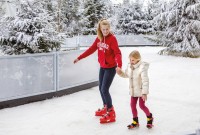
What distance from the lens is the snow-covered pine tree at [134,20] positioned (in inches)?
1535

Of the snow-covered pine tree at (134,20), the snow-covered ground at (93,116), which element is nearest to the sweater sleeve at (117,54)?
the snow-covered ground at (93,116)

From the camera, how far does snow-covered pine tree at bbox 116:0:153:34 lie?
128 feet

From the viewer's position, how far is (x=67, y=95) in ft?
27.6

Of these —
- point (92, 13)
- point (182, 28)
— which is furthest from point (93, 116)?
point (92, 13)

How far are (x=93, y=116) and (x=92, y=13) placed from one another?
3720 centimetres

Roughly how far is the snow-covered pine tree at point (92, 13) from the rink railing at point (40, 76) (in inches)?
1318

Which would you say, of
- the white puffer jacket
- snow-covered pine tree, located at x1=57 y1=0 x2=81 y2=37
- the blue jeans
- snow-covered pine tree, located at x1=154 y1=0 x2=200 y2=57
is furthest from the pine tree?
the white puffer jacket

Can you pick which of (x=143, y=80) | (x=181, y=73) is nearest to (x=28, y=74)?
(x=143, y=80)

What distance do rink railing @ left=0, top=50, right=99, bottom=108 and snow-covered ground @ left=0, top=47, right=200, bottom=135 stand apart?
24 centimetres

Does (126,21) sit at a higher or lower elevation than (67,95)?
higher

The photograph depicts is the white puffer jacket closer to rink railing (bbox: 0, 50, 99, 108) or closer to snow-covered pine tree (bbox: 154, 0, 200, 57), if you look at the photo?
rink railing (bbox: 0, 50, 99, 108)

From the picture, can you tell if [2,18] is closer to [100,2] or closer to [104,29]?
[104,29]

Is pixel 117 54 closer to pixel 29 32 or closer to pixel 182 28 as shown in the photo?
pixel 29 32

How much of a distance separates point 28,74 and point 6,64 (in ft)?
2.19
